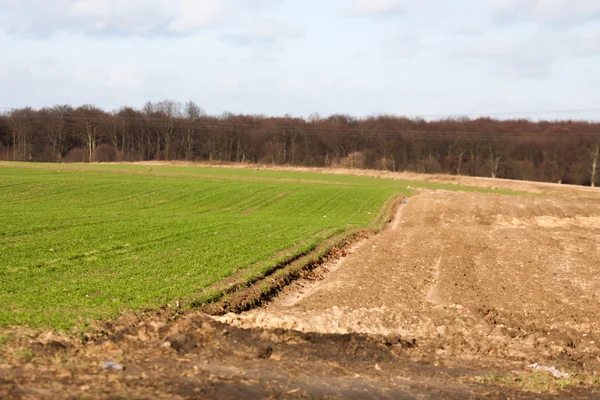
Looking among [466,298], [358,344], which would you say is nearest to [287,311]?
[358,344]

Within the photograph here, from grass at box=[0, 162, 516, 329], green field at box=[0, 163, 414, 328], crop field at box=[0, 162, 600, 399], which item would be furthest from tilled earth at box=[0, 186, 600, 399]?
green field at box=[0, 163, 414, 328]

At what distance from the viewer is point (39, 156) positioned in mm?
99000

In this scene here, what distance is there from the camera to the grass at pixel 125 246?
429 inches

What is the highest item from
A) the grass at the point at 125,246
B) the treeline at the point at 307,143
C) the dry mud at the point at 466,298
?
the treeline at the point at 307,143

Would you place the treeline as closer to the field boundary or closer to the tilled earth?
the field boundary

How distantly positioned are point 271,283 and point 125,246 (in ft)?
18.3

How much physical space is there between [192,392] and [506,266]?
12.9 meters

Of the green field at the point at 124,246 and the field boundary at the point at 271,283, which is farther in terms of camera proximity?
the field boundary at the point at 271,283

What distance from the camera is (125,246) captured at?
17172 mm

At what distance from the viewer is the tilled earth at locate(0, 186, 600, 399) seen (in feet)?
23.5

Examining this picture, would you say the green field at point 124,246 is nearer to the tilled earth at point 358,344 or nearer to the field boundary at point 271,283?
the field boundary at point 271,283

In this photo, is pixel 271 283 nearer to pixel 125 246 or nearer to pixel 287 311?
pixel 287 311

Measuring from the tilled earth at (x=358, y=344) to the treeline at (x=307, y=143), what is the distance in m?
84.2

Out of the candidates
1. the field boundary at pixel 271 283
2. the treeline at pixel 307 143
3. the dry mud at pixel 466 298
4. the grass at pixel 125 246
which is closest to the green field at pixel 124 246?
the grass at pixel 125 246
